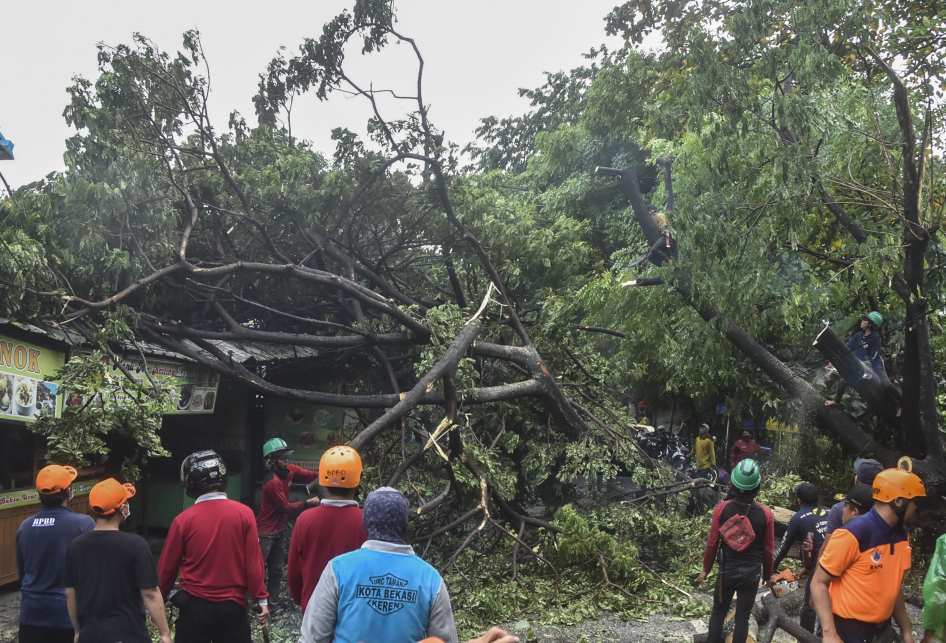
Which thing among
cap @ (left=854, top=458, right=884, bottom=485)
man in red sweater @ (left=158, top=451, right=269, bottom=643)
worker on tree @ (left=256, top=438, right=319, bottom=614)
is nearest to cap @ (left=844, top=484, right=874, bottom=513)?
cap @ (left=854, top=458, right=884, bottom=485)

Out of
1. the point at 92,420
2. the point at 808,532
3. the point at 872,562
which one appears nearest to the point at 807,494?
the point at 808,532

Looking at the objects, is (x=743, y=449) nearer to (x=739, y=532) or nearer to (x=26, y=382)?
(x=739, y=532)

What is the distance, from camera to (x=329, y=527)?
311cm

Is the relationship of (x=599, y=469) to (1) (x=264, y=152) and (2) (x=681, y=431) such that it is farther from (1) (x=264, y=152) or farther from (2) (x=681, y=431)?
(2) (x=681, y=431)

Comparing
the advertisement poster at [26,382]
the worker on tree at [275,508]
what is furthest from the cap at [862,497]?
the advertisement poster at [26,382]

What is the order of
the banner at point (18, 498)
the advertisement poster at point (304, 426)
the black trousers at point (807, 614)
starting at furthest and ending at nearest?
the advertisement poster at point (304, 426) < the banner at point (18, 498) < the black trousers at point (807, 614)

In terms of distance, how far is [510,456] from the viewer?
8539 millimetres

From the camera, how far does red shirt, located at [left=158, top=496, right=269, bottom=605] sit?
3.21 metres

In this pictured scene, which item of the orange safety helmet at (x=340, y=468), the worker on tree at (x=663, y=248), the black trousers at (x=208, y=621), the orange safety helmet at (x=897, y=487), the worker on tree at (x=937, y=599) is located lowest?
the black trousers at (x=208, y=621)

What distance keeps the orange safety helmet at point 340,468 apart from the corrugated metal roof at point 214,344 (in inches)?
154

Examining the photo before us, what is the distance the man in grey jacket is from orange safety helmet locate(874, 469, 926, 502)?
2.07m

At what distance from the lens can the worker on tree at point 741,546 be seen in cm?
409

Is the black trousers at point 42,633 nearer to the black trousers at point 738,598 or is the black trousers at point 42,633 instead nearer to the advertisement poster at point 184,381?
the advertisement poster at point 184,381

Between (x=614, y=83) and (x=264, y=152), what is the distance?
30.8 feet
